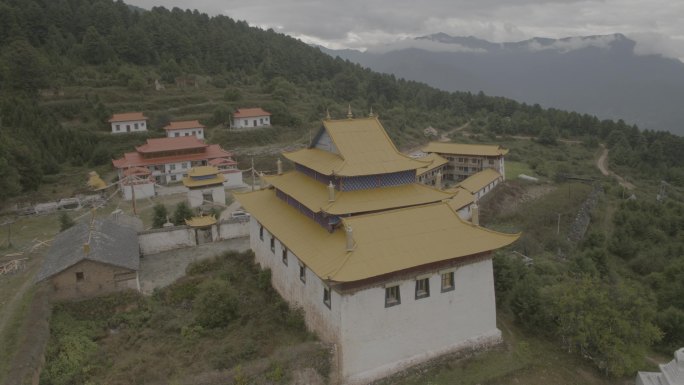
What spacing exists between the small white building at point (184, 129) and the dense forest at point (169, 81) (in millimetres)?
7753

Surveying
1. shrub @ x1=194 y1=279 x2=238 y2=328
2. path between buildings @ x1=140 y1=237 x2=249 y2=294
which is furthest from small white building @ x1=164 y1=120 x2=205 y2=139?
shrub @ x1=194 y1=279 x2=238 y2=328

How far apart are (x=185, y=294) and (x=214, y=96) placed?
202 feet

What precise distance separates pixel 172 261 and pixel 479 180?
40385 millimetres

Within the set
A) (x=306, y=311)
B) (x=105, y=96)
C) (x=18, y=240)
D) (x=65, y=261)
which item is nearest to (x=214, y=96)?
(x=105, y=96)

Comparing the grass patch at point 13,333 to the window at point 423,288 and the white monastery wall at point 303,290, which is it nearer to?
the white monastery wall at point 303,290

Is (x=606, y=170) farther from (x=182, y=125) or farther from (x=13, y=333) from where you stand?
(x=13, y=333)

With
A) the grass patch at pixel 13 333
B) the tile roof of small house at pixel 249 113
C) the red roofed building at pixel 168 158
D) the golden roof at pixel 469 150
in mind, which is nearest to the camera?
the grass patch at pixel 13 333

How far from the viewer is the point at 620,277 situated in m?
39.1

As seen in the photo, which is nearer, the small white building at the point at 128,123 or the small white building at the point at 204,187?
the small white building at the point at 204,187

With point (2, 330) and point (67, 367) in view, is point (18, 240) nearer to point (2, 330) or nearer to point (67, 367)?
point (2, 330)

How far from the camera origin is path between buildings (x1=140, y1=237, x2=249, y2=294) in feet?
81.7

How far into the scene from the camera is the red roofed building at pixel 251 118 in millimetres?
67812

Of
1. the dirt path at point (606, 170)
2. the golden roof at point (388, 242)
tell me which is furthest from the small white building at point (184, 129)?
the dirt path at point (606, 170)

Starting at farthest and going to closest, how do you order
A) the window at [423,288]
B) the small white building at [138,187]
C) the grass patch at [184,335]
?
the small white building at [138,187] < the window at [423,288] < the grass patch at [184,335]
